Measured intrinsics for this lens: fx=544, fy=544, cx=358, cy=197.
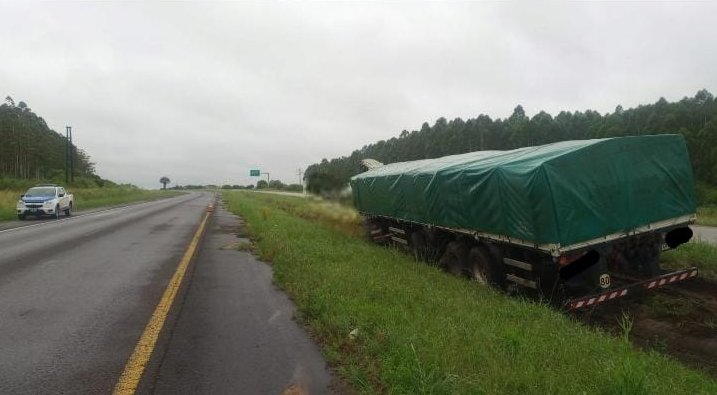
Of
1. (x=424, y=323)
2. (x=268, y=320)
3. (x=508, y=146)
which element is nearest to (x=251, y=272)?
(x=268, y=320)

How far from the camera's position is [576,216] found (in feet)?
25.5

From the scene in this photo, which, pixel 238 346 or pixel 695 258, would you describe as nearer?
pixel 238 346

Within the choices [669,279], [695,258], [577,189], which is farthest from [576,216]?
[695,258]

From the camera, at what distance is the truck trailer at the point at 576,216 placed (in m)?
7.83

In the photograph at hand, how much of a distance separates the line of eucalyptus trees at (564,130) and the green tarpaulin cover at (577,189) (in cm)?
2853

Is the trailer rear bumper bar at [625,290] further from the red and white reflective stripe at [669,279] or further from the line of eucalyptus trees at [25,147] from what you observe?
the line of eucalyptus trees at [25,147]

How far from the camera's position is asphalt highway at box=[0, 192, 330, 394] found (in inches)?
184

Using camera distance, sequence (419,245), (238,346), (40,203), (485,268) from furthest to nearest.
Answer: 1. (40,203)
2. (419,245)
3. (485,268)
4. (238,346)

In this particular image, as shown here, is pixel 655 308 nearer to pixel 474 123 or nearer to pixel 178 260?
pixel 178 260

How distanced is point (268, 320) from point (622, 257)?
6017 millimetres

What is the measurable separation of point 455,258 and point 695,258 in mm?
4830

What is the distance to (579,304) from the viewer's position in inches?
299

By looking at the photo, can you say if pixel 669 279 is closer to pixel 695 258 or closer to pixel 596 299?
pixel 596 299

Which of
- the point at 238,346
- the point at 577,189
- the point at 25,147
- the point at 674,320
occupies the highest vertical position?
the point at 25,147
